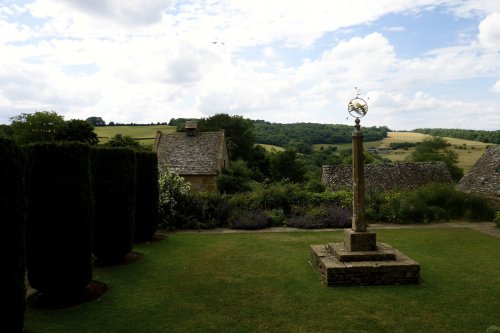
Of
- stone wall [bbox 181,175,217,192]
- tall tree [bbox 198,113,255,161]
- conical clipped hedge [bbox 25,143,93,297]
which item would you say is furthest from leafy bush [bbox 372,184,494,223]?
tall tree [bbox 198,113,255,161]

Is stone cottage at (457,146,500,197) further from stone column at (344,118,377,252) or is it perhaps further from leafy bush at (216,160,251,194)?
leafy bush at (216,160,251,194)

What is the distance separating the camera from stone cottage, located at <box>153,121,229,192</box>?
105ft

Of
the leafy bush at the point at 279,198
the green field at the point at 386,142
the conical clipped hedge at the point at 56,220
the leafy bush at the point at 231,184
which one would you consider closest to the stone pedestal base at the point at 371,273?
the conical clipped hedge at the point at 56,220

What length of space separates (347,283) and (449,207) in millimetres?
11826

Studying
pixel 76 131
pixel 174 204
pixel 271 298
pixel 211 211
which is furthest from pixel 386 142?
pixel 271 298

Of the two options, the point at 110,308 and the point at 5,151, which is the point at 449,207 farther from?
the point at 5,151

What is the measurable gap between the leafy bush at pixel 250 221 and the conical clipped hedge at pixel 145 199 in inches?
161

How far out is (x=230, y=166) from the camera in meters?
37.7

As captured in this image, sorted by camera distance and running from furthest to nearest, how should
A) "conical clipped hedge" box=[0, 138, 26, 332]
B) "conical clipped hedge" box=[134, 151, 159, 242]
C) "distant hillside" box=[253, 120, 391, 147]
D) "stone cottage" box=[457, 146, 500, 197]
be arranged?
1. "distant hillside" box=[253, 120, 391, 147]
2. "stone cottage" box=[457, 146, 500, 197]
3. "conical clipped hedge" box=[134, 151, 159, 242]
4. "conical clipped hedge" box=[0, 138, 26, 332]

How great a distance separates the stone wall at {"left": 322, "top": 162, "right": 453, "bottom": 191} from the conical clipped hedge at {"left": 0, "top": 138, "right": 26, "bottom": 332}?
2517 centimetres

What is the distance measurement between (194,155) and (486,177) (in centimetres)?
2210

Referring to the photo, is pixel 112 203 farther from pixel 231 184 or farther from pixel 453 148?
pixel 453 148

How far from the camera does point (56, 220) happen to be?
7.41 metres

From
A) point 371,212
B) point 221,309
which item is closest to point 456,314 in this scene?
point 221,309
